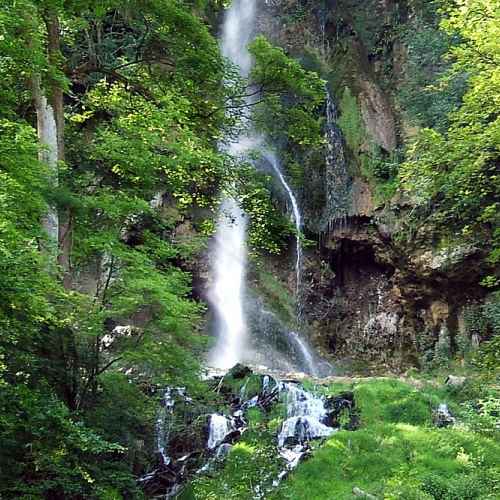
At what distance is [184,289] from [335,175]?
12.1m

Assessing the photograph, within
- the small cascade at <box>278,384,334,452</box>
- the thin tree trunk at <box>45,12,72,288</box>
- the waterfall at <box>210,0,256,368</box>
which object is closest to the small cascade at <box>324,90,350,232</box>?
the waterfall at <box>210,0,256,368</box>

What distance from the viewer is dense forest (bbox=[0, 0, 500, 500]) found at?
223 inches

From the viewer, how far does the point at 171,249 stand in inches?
297

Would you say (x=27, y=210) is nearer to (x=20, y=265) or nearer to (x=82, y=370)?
(x=20, y=265)

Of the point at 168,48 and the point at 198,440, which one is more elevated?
the point at 168,48

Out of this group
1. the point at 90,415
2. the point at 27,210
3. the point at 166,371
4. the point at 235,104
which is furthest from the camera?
the point at 235,104

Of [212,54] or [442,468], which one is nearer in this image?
[442,468]

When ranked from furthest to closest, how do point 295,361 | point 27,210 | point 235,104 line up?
1. point 295,361
2. point 235,104
3. point 27,210

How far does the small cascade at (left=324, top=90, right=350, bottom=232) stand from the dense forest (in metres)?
2.42

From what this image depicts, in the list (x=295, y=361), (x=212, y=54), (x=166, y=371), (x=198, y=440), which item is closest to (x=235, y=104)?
(x=212, y=54)

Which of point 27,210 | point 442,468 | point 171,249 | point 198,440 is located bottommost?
point 442,468

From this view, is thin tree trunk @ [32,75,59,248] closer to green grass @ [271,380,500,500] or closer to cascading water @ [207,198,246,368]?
green grass @ [271,380,500,500]

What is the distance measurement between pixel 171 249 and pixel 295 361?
9781 millimetres

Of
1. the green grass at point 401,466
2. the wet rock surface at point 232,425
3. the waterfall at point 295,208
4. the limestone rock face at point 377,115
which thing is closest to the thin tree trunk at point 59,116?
the wet rock surface at point 232,425
